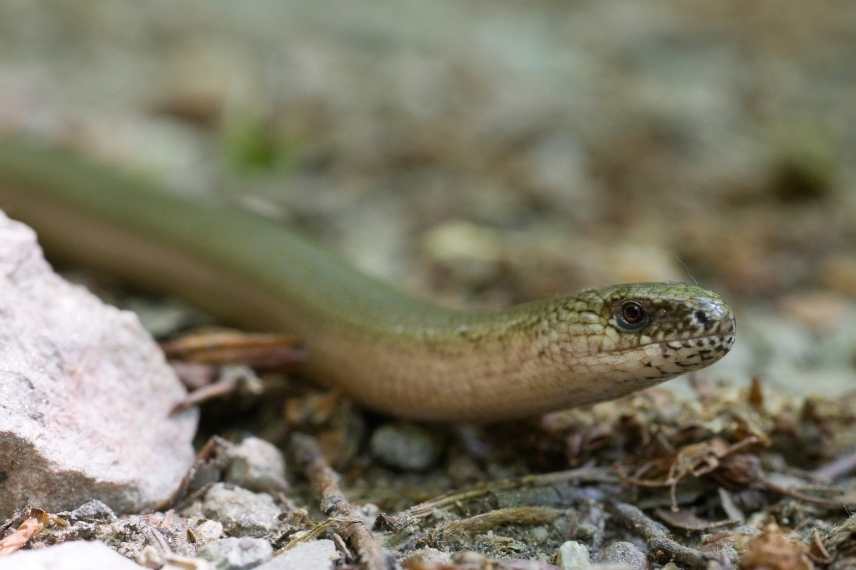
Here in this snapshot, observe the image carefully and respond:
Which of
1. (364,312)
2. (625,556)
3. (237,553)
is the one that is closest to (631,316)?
(625,556)

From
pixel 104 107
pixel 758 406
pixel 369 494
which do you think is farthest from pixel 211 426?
pixel 104 107

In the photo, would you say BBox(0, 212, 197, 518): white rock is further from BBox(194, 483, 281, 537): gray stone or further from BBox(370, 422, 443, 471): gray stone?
BBox(370, 422, 443, 471): gray stone

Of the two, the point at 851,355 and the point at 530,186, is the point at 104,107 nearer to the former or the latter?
the point at 530,186

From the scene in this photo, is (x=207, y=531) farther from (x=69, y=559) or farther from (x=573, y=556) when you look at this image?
(x=573, y=556)

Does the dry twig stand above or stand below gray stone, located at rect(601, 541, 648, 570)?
below

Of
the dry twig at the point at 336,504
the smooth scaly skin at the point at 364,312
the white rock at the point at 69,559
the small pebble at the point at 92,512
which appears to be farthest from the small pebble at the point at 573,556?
the small pebble at the point at 92,512

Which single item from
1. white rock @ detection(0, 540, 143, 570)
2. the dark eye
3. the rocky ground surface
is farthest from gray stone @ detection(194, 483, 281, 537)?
the dark eye
